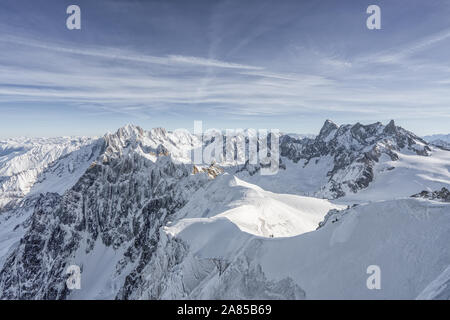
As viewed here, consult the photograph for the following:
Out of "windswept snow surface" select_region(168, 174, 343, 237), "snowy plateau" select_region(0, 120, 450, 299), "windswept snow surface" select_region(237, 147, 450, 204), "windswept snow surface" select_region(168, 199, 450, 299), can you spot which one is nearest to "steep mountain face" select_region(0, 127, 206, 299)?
"snowy plateau" select_region(0, 120, 450, 299)

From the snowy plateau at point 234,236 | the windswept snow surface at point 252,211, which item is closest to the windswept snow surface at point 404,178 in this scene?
the snowy plateau at point 234,236

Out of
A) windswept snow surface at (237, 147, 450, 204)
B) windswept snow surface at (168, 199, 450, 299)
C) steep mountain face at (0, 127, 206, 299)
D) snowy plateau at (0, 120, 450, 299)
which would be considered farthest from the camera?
windswept snow surface at (237, 147, 450, 204)

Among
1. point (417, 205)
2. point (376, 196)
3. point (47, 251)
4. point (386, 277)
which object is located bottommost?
point (47, 251)

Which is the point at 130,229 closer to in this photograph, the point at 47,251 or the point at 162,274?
the point at 47,251

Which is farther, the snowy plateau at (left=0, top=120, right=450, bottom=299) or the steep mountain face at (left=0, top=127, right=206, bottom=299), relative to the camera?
the steep mountain face at (left=0, top=127, right=206, bottom=299)

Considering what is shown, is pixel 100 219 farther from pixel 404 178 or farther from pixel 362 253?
pixel 404 178

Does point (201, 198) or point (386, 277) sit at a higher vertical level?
point (386, 277)

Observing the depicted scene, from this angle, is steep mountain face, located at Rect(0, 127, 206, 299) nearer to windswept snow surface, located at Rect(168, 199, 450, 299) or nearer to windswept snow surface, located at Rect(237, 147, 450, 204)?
windswept snow surface, located at Rect(168, 199, 450, 299)
